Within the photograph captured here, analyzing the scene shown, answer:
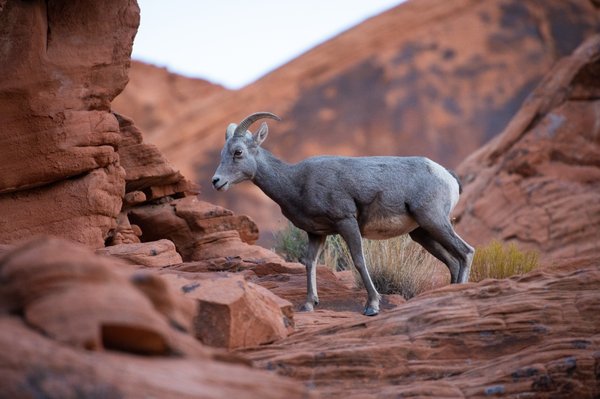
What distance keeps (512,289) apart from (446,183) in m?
2.92

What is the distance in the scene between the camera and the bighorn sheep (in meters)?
9.66

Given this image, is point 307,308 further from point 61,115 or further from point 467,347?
point 61,115

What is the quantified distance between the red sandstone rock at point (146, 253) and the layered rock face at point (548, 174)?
8.59m

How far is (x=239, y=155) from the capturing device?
10.0 metres

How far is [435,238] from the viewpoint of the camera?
1023 centimetres

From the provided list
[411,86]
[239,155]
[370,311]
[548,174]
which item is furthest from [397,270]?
[411,86]

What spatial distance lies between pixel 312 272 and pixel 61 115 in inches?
145

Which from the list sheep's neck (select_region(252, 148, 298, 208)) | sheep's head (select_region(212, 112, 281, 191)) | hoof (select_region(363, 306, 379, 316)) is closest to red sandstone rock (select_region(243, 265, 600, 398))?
hoof (select_region(363, 306, 379, 316))

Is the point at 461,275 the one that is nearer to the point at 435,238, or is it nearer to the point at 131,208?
the point at 435,238

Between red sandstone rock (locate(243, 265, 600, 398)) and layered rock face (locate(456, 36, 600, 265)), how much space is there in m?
9.07

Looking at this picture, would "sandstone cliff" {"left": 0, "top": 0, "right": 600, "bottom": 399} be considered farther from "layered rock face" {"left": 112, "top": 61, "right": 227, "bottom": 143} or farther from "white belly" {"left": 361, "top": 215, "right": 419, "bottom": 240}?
"layered rock face" {"left": 112, "top": 61, "right": 227, "bottom": 143}

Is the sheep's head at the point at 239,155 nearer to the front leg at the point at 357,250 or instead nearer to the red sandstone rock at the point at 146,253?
the red sandstone rock at the point at 146,253

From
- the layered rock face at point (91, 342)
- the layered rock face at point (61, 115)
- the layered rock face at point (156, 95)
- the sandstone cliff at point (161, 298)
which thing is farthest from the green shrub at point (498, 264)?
the layered rock face at point (156, 95)

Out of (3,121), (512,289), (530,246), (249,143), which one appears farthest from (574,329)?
(530,246)
